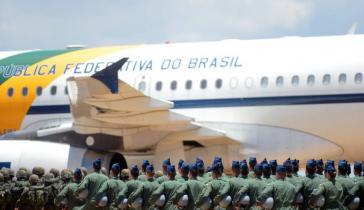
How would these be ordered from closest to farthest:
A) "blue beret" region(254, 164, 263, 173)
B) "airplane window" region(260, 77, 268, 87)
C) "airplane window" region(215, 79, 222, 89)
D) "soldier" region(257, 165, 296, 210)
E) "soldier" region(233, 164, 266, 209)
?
"soldier" region(257, 165, 296, 210) → "soldier" region(233, 164, 266, 209) → "blue beret" region(254, 164, 263, 173) → "airplane window" region(260, 77, 268, 87) → "airplane window" region(215, 79, 222, 89)

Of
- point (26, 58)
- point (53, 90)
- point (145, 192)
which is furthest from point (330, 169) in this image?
point (26, 58)

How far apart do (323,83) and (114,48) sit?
6.58 metres

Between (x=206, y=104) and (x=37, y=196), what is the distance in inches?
272

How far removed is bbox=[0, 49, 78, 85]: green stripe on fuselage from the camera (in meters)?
28.0

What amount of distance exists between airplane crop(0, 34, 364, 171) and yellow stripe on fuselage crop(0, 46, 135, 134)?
0.61 feet

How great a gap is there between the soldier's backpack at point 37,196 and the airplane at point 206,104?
479 centimetres

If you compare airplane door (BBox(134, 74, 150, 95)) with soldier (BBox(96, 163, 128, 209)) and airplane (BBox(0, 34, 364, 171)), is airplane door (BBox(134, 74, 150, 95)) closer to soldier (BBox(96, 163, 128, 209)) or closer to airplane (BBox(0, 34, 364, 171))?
airplane (BBox(0, 34, 364, 171))

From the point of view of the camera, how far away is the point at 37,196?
772 inches

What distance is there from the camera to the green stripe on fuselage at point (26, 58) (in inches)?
1101

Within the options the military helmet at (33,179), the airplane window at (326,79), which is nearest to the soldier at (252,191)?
the military helmet at (33,179)

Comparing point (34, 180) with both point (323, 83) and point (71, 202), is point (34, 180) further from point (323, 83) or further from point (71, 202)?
point (323, 83)

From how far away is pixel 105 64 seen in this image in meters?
26.9

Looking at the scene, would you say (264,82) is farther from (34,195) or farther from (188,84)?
(34,195)

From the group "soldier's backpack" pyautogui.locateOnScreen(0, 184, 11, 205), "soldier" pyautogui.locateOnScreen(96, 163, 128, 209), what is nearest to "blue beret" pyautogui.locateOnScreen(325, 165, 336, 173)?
"soldier" pyautogui.locateOnScreen(96, 163, 128, 209)
